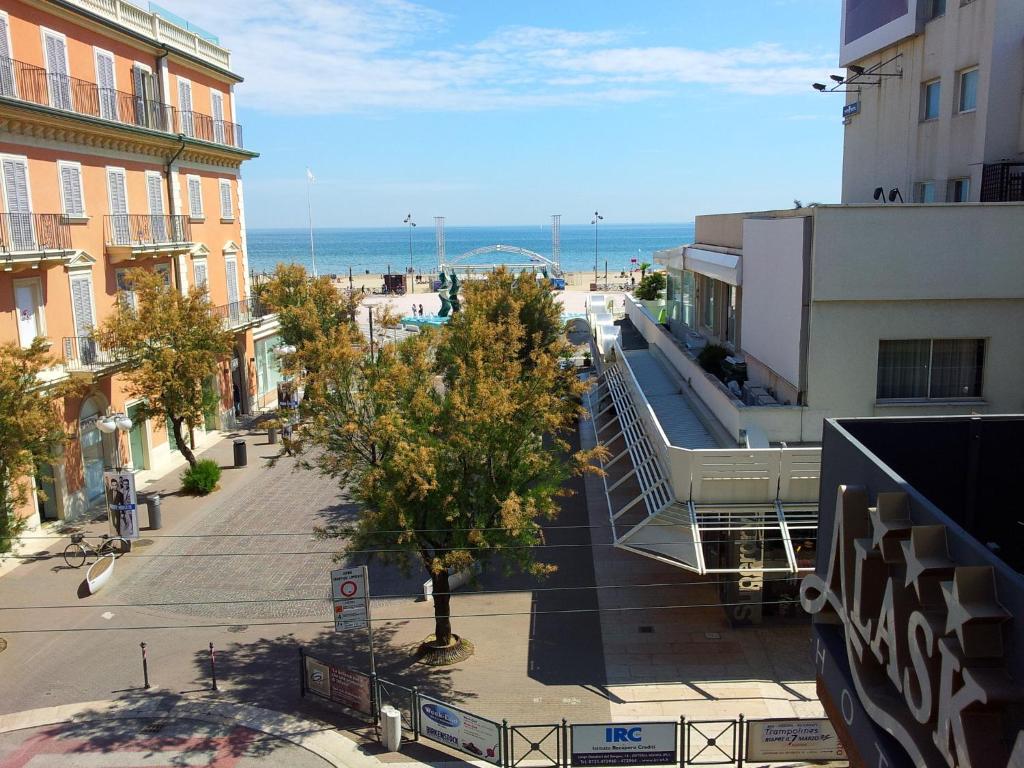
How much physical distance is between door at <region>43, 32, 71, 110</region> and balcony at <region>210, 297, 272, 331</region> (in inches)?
399

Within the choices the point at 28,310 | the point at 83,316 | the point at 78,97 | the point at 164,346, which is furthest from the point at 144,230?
the point at 28,310

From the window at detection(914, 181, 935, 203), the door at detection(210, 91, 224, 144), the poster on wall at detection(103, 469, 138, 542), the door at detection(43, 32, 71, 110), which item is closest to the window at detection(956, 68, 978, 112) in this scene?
the window at detection(914, 181, 935, 203)

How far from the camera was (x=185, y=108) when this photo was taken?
103 ft

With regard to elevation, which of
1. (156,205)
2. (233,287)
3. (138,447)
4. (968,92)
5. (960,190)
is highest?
(968,92)

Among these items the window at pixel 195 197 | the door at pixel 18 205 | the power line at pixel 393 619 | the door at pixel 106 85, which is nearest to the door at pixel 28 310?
the door at pixel 18 205

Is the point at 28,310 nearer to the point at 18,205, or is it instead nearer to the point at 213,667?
the point at 18,205

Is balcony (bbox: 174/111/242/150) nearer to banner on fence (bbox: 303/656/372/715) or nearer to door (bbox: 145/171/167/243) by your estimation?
door (bbox: 145/171/167/243)

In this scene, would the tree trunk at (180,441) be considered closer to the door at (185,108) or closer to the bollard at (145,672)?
the bollard at (145,672)

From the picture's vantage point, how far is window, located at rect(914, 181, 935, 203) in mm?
23375

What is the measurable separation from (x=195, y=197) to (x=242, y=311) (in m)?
5.59

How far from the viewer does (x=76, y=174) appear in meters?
24.7

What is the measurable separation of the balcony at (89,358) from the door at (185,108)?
9.71 metres

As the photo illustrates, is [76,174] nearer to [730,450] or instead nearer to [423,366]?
[423,366]

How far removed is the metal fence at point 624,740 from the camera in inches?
498
